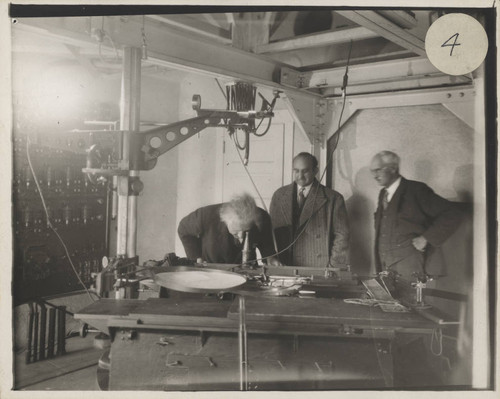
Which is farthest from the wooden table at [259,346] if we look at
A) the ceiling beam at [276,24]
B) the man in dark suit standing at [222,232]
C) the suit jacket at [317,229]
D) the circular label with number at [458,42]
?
the ceiling beam at [276,24]

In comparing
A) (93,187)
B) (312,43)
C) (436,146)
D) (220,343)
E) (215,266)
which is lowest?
(220,343)

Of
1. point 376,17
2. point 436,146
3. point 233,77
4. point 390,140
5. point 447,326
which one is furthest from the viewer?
point 390,140

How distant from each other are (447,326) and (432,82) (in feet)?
7.04

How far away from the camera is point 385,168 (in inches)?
133

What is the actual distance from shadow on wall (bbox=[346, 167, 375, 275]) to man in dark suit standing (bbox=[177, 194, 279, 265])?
84 cm

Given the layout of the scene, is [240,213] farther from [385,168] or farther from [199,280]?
[199,280]

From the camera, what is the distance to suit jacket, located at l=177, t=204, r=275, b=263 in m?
2.87

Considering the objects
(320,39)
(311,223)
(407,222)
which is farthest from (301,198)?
(320,39)

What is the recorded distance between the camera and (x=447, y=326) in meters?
1.29

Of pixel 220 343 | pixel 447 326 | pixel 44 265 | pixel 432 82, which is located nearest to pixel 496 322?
pixel 447 326

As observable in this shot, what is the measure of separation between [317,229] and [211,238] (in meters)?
0.81

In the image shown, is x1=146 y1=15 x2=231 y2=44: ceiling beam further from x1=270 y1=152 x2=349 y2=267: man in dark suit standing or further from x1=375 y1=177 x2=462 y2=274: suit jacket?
x1=375 y1=177 x2=462 y2=274: suit jacket

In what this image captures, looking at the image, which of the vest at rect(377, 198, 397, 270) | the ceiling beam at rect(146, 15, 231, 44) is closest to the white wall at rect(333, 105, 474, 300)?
the vest at rect(377, 198, 397, 270)

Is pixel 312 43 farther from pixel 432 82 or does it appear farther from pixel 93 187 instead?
pixel 93 187
